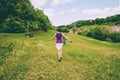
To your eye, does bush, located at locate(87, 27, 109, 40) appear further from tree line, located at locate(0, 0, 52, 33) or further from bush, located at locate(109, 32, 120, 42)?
tree line, located at locate(0, 0, 52, 33)

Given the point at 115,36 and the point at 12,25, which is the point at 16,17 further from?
the point at 115,36

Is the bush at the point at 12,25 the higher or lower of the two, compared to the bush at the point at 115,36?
higher

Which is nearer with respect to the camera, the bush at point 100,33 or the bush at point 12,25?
the bush at point 12,25

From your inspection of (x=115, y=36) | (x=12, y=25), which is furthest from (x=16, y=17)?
(x=115, y=36)

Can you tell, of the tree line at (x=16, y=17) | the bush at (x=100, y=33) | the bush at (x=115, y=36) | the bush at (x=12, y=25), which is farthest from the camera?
the bush at (x=100, y=33)

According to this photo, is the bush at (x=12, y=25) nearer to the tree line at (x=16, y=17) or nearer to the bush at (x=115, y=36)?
the tree line at (x=16, y=17)

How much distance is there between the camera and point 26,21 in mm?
68312

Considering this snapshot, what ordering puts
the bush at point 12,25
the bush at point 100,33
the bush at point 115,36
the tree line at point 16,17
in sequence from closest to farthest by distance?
the bush at point 12,25
the tree line at point 16,17
the bush at point 115,36
the bush at point 100,33

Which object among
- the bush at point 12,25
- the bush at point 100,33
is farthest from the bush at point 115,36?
the bush at point 12,25

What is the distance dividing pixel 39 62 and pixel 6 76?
14.3 ft

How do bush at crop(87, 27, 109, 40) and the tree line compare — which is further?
bush at crop(87, 27, 109, 40)

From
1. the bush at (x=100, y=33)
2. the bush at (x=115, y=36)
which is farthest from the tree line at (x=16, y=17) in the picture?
the bush at (x=100, y=33)

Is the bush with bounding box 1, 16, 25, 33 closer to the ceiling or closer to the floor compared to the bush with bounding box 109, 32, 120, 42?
closer to the ceiling

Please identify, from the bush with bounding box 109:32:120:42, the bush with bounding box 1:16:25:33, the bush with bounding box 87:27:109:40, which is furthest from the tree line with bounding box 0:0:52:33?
the bush with bounding box 87:27:109:40
